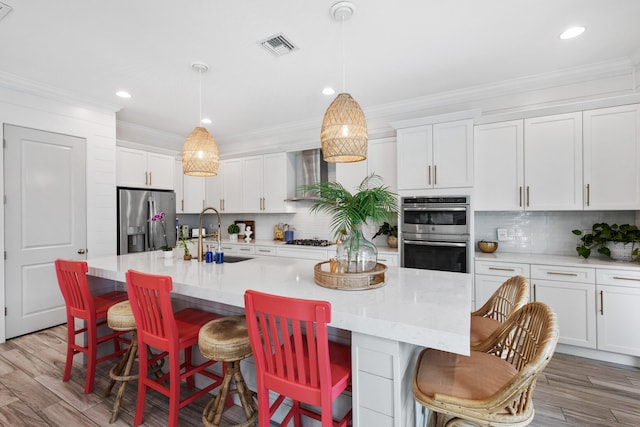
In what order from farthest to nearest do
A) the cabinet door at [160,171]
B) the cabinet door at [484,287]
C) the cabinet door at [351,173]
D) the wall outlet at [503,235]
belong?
Answer: the cabinet door at [160,171] < the cabinet door at [351,173] < the wall outlet at [503,235] < the cabinet door at [484,287]

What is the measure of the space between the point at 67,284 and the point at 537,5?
408 cm

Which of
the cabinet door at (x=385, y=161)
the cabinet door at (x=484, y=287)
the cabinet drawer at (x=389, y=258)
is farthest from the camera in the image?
the cabinet door at (x=385, y=161)

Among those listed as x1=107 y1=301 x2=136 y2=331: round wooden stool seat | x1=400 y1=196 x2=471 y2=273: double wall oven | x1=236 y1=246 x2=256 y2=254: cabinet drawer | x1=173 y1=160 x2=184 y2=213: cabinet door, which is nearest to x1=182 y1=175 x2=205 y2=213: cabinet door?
x1=173 y1=160 x2=184 y2=213: cabinet door

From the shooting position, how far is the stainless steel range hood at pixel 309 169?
474 centimetres

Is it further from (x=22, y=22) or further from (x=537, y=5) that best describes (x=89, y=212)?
(x=537, y=5)

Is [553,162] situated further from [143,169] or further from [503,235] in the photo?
[143,169]

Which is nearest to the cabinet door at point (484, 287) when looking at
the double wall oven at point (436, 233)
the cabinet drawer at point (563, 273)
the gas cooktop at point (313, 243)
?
the double wall oven at point (436, 233)

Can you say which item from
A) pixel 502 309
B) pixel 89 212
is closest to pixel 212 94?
pixel 89 212

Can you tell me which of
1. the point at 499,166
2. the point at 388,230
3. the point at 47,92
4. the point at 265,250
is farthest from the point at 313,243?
the point at 47,92

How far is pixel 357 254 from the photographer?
1773 mm

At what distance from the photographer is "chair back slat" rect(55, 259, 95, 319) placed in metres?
2.17

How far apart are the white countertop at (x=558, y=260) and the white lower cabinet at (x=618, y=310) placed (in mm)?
62

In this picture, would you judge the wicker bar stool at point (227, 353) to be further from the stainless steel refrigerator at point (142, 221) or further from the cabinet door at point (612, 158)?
the cabinet door at point (612, 158)

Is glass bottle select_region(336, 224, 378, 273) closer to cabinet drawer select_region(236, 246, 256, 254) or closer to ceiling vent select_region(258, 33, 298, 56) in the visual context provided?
ceiling vent select_region(258, 33, 298, 56)
